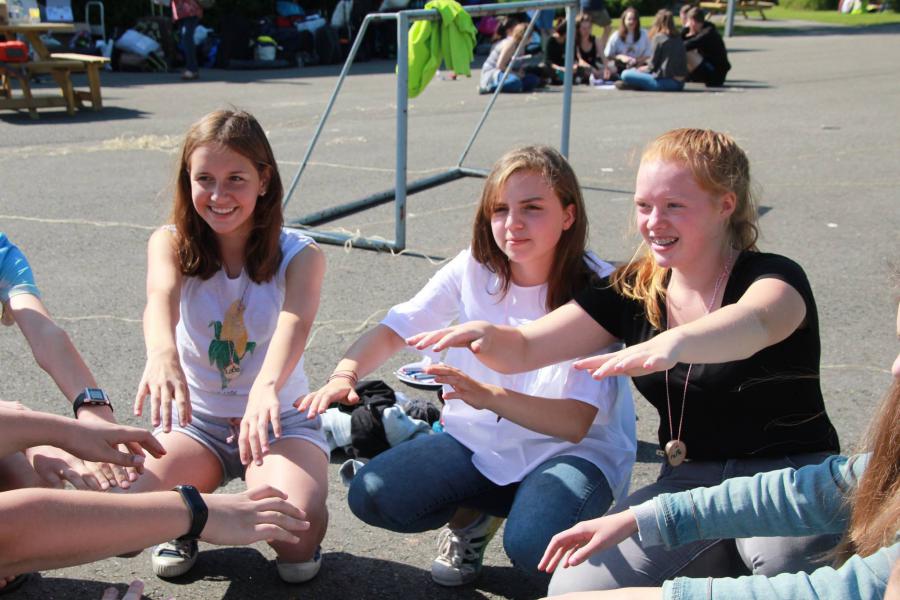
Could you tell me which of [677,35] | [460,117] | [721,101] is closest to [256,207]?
[460,117]

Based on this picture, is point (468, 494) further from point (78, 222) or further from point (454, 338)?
point (78, 222)

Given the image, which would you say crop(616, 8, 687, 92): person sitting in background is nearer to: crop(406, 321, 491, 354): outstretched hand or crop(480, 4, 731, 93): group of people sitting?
A: crop(480, 4, 731, 93): group of people sitting

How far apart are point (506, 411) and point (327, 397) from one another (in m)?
0.44

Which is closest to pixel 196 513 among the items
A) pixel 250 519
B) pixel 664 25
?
pixel 250 519

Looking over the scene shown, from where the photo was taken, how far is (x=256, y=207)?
9.61 ft

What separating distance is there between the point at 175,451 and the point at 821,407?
1.64 meters

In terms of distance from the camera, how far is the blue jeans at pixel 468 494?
2.40 metres

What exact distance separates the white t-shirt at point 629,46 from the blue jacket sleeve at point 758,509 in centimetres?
1292

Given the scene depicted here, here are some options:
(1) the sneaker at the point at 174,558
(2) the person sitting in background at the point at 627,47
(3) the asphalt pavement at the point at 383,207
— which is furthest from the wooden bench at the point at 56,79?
(1) the sneaker at the point at 174,558

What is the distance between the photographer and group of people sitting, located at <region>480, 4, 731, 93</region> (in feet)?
43.4

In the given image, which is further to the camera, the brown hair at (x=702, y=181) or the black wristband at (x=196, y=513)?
the brown hair at (x=702, y=181)

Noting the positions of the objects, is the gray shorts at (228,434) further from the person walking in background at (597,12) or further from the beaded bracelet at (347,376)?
the person walking in background at (597,12)

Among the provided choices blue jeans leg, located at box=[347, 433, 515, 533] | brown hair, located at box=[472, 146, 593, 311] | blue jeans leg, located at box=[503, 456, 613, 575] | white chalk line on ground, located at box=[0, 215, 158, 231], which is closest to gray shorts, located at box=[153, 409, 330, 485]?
blue jeans leg, located at box=[347, 433, 515, 533]

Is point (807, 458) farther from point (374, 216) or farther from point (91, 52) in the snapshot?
point (91, 52)
